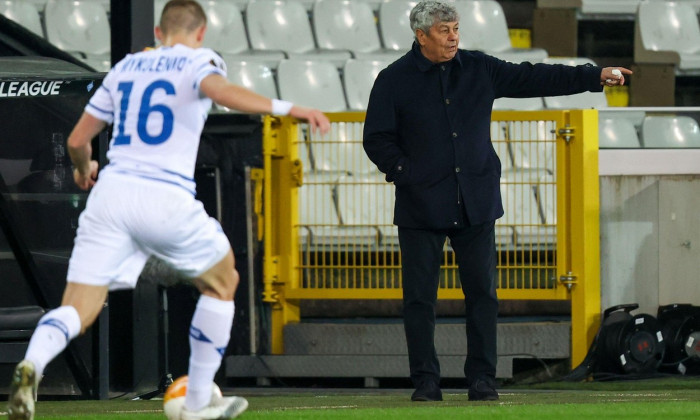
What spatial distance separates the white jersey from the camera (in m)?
4.54

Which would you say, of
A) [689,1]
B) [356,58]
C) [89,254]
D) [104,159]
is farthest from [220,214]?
[689,1]

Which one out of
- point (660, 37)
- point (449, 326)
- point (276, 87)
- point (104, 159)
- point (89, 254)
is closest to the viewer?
point (89, 254)

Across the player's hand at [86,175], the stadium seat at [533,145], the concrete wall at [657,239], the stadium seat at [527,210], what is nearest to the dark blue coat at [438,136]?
the player's hand at [86,175]

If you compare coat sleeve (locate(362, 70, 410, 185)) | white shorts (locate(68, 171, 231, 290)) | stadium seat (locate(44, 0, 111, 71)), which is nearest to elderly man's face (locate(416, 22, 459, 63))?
coat sleeve (locate(362, 70, 410, 185))

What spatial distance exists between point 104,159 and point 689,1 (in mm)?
7145

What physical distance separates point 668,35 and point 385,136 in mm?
6353

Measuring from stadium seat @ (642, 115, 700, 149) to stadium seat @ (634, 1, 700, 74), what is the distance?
6.65 ft

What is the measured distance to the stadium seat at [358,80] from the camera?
9766mm

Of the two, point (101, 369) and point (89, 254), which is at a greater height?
point (89, 254)

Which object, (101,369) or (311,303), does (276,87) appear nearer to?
(311,303)

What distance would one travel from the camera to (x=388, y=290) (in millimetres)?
8469

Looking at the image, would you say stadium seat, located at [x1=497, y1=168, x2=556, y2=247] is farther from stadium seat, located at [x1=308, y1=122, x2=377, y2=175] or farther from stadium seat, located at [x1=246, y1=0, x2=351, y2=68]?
stadium seat, located at [x1=246, y1=0, x2=351, y2=68]

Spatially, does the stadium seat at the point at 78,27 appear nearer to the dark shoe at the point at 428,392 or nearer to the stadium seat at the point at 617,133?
the stadium seat at the point at 617,133

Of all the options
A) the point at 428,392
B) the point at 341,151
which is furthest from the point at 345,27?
the point at 428,392
